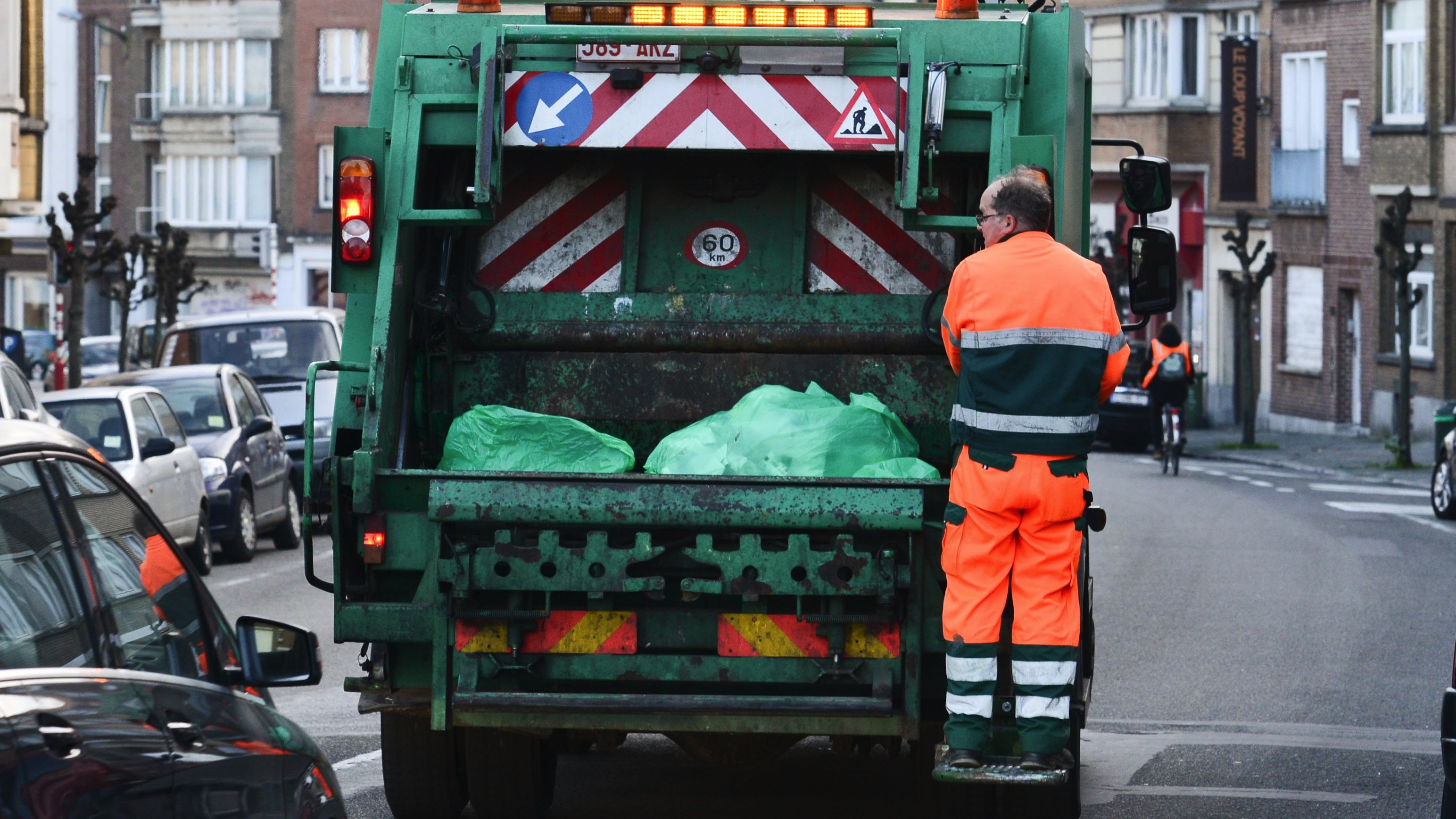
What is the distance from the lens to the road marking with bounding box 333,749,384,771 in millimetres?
8297

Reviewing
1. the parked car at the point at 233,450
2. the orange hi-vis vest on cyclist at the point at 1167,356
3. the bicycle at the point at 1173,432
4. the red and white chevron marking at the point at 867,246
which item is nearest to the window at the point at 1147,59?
the orange hi-vis vest on cyclist at the point at 1167,356

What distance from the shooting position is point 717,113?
667 centimetres

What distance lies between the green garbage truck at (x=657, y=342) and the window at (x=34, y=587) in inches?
85.9

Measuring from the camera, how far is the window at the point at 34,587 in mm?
3571

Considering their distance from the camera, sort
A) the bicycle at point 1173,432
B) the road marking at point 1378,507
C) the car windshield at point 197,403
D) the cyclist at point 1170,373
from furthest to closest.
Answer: the cyclist at point 1170,373
the bicycle at point 1173,432
the road marking at point 1378,507
the car windshield at point 197,403

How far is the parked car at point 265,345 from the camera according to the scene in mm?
21641

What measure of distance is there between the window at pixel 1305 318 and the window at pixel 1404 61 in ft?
12.8

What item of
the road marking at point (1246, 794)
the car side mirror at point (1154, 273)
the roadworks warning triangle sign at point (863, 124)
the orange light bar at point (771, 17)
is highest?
the orange light bar at point (771, 17)

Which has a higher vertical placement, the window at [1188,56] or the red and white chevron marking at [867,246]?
the window at [1188,56]

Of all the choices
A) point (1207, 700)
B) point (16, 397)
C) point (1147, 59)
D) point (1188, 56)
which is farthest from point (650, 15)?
point (1147, 59)

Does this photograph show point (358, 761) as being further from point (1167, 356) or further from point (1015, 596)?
point (1167, 356)

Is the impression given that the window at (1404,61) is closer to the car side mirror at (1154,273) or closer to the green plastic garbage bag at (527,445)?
the car side mirror at (1154,273)

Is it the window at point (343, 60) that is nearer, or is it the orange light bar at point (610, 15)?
the orange light bar at point (610, 15)

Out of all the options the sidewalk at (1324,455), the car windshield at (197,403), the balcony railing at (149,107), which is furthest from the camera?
the balcony railing at (149,107)
